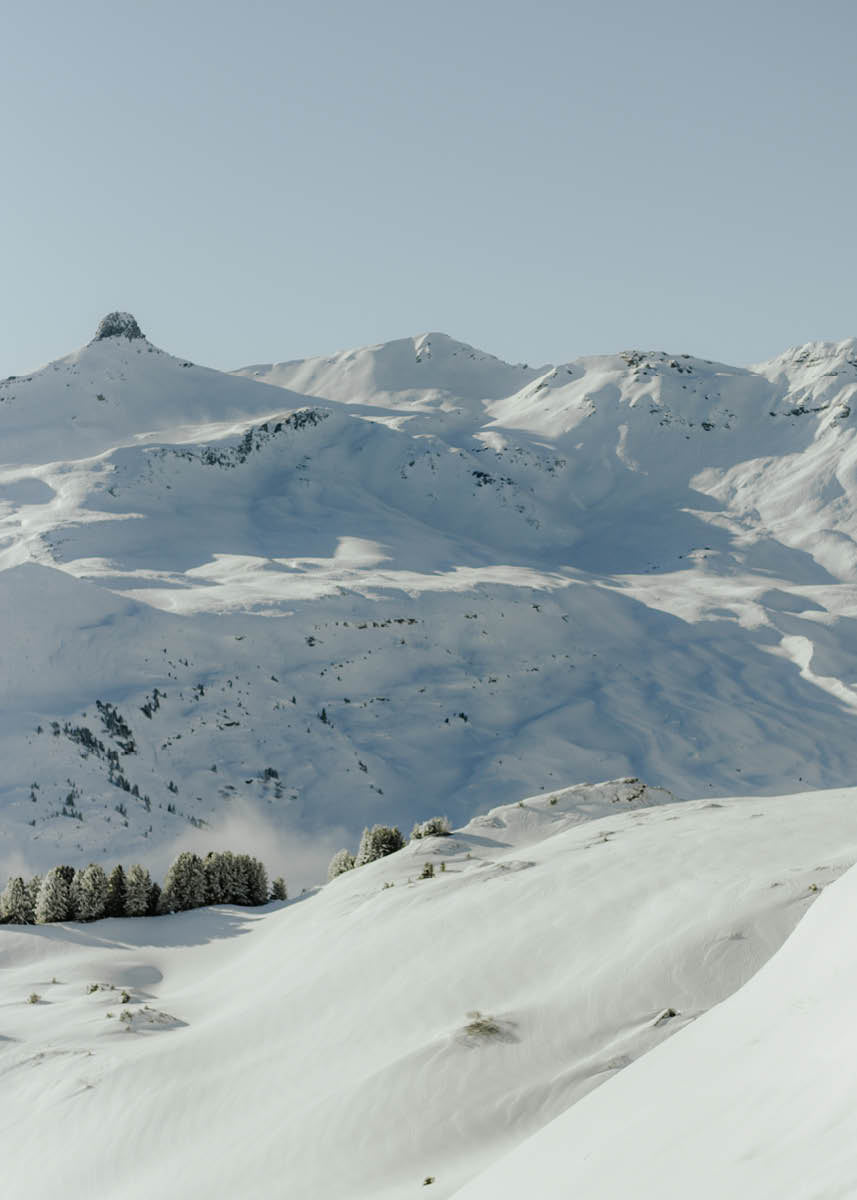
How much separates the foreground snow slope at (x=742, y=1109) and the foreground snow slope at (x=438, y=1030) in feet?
0.14

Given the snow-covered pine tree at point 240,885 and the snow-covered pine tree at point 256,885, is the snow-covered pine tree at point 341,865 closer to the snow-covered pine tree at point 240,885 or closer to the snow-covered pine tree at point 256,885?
the snow-covered pine tree at point 256,885

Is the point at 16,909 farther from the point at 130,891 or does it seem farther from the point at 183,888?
the point at 183,888

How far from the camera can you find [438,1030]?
14125 millimetres

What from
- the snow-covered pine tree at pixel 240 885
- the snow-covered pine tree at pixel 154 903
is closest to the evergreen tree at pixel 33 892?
the snow-covered pine tree at pixel 154 903

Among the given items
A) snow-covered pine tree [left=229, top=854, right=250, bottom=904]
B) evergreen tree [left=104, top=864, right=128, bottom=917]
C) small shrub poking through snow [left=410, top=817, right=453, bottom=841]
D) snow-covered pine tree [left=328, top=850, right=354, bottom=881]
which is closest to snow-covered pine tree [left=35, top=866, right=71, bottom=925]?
evergreen tree [left=104, top=864, right=128, bottom=917]

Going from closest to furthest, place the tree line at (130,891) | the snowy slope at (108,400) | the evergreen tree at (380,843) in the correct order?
the tree line at (130,891)
the evergreen tree at (380,843)
the snowy slope at (108,400)

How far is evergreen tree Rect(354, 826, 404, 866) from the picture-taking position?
33.5 meters

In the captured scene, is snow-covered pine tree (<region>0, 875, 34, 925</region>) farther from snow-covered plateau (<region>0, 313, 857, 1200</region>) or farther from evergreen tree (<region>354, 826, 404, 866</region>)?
evergreen tree (<region>354, 826, 404, 866</region>)

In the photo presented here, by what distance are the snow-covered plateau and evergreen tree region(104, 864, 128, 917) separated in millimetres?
1235

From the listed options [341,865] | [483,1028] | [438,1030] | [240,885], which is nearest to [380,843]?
[341,865]

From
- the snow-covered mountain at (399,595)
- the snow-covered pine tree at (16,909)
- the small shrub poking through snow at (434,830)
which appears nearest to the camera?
the small shrub poking through snow at (434,830)

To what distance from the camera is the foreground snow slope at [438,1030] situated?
1148 centimetres

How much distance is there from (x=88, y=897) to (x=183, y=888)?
2987 millimetres

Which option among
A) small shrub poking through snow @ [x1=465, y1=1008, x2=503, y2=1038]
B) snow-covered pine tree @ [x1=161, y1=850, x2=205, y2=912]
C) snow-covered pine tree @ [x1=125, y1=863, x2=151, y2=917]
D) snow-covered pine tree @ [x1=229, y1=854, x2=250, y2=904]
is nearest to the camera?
small shrub poking through snow @ [x1=465, y1=1008, x2=503, y2=1038]
